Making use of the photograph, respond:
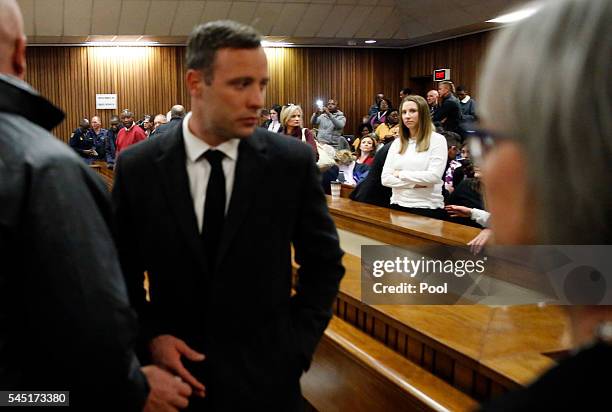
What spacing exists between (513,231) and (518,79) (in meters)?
0.15

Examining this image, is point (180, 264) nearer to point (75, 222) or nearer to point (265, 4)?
point (75, 222)

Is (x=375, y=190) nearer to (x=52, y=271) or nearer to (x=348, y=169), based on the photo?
(x=348, y=169)

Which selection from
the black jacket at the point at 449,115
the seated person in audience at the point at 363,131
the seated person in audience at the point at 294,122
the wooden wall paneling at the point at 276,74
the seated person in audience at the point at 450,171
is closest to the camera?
the seated person in audience at the point at 450,171

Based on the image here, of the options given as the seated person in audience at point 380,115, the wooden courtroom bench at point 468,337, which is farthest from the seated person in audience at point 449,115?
the wooden courtroom bench at point 468,337

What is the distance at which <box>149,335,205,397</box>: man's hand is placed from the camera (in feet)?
5.16

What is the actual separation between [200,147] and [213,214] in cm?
18

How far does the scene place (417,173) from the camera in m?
4.56

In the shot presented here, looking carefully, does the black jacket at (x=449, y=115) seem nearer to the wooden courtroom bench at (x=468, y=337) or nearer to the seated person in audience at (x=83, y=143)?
the wooden courtroom bench at (x=468, y=337)

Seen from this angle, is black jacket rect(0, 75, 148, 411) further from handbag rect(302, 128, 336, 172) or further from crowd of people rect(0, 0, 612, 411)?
handbag rect(302, 128, 336, 172)

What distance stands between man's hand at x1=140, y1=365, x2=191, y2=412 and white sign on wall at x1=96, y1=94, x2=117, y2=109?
15.4m

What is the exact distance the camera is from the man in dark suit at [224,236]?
5.25 feet

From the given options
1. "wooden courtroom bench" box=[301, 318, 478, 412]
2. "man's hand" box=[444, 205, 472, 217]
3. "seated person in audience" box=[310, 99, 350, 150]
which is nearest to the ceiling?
"seated person in audience" box=[310, 99, 350, 150]

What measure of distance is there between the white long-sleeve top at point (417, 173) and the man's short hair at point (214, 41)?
302 centimetres

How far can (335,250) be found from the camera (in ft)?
5.79
